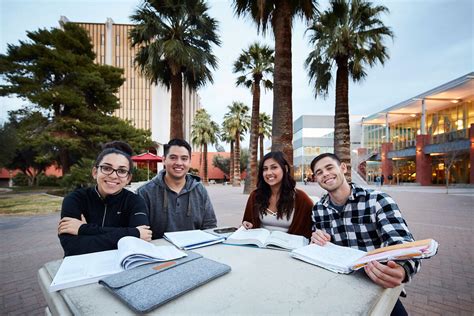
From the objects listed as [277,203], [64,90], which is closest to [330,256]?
[277,203]

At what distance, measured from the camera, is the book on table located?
1.68 metres

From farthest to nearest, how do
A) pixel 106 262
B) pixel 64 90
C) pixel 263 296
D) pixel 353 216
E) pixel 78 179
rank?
pixel 64 90, pixel 78 179, pixel 353 216, pixel 106 262, pixel 263 296

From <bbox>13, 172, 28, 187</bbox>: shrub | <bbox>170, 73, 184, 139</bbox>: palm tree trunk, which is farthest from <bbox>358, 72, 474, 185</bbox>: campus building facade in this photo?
<bbox>13, 172, 28, 187</bbox>: shrub

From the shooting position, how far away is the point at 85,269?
121cm

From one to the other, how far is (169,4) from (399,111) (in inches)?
1311

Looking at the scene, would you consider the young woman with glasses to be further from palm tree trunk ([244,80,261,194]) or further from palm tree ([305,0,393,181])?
palm tree trunk ([244,80,261,194])

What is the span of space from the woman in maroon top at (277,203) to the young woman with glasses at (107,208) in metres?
1.10

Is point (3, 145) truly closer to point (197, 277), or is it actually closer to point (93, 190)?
point (93, 190)

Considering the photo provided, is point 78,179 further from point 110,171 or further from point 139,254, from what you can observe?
point 139,254

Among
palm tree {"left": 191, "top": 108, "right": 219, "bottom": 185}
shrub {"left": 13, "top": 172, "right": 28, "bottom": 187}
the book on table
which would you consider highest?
palm tree {"left": 191, "top": 108, "right": 219, "bottom": 185}

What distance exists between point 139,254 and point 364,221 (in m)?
1.65

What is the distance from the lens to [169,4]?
9742 mm

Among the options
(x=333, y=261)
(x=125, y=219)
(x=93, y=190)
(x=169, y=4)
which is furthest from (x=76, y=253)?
(x=169, y=4)

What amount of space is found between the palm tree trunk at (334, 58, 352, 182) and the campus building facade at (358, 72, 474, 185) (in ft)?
53.6
